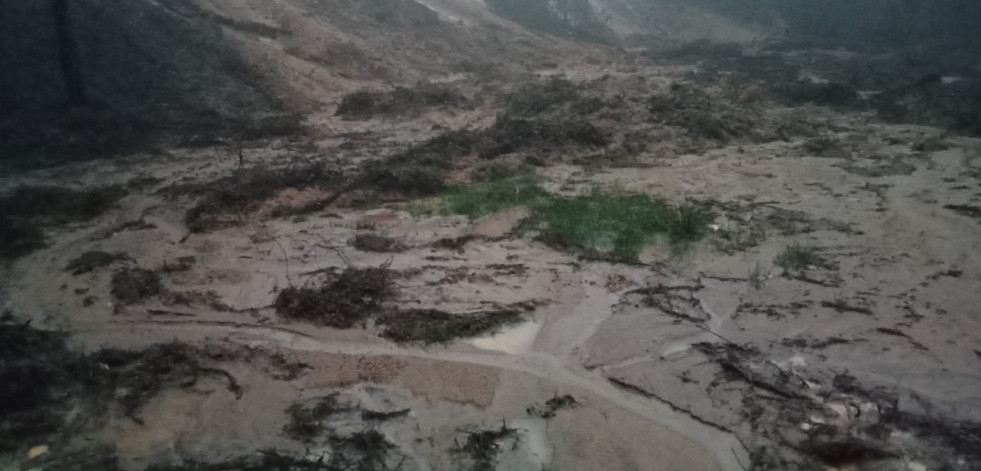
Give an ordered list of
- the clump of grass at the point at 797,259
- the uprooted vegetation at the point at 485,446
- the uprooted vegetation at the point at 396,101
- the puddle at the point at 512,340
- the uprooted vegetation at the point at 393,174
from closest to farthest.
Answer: the uprooted vegetation at the point at 485,446 < the puddle at the point at 512,340 < the clump of grass at the point at 797,259 < the uprooted vegetation at the point at 393,174 < the uprooted vegetation at the point at 396,101

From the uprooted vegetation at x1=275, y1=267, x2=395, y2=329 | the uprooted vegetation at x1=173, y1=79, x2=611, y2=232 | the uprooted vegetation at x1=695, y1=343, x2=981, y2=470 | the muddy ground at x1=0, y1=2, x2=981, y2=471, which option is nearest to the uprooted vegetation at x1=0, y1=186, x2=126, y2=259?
the muddy ground at x1=0, y1=2, x2=981, y2=471

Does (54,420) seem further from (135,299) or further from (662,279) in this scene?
(662,279)

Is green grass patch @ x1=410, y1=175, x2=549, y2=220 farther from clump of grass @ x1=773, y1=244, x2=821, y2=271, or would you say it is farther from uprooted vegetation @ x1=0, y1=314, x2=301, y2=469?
uprooted vegetation @ x1=0, y1=314, x2=301, y2=469

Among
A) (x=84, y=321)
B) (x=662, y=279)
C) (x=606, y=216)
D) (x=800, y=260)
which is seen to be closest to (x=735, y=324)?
(x=662, y=279)

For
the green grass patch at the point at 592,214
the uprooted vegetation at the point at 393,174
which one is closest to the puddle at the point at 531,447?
the green grass patch at the point at 592,214

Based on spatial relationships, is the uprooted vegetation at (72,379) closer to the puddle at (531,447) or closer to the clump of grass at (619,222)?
the puddle at (531,447)

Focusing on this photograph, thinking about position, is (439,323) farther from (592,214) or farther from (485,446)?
(592,214)
